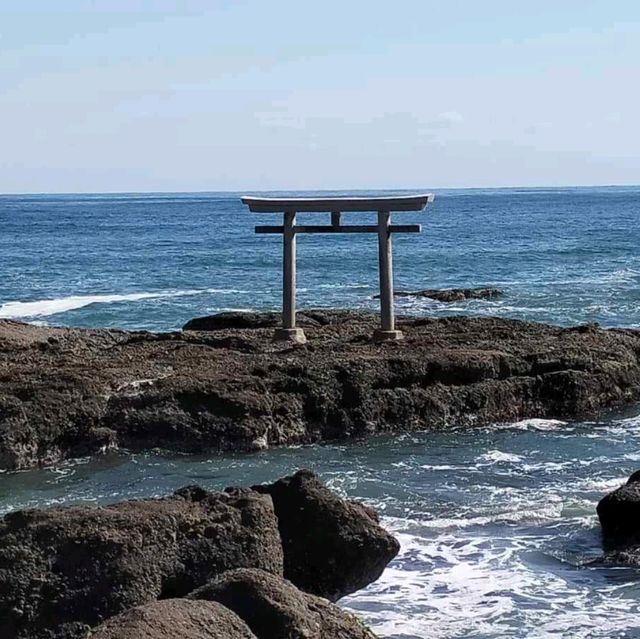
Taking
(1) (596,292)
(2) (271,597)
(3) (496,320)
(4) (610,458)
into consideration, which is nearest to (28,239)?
(1) (596,292)

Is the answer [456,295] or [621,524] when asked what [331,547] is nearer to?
[621,524]

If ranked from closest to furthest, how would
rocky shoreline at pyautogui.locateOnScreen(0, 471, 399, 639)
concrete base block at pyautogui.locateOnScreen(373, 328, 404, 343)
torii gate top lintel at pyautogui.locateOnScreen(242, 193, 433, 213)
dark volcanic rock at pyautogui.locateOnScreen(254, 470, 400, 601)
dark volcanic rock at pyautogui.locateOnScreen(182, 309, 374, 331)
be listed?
rocky shoreline at pyautogui.locateOnScreen(0, 471, 399, 639) → dark volcanic rock at pyautogui.locateOnScreen(254, 470, 400, 601) → concrete base block at pyautogui.locateOnScreen(373, 328, 404, 343) → torii gate top lintel at pyautogui.locateOnScreen(242, 193, 433, 213) → dark volcanic rock at pyautogui.locateOnScreen(182, 309, 374, 331)

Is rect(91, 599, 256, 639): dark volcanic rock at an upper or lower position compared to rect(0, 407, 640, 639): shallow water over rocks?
upper

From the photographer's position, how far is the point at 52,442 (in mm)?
Result: 14570

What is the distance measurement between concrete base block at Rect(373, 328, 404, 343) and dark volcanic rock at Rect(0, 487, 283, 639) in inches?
398

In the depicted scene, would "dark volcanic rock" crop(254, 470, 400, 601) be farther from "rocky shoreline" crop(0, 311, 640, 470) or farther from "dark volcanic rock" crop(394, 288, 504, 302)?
"dark volcanic rock" crop(394, 288, 504, 302)

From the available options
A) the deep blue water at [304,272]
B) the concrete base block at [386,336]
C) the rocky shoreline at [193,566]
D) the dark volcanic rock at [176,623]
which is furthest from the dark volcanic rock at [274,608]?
the deep blue water at [304,272]

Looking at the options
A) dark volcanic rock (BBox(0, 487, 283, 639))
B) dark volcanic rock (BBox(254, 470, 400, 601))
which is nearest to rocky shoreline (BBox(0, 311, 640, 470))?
dark volcanic rock (BBox(254, 470, 400, 601))

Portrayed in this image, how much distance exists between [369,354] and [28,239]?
2224 inches

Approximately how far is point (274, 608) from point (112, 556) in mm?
1307

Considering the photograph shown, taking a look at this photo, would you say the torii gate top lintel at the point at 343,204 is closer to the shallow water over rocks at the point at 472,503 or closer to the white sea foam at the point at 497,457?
the shallow water over rocks at the point at 472,503

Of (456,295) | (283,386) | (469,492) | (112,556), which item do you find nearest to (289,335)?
(283,386)

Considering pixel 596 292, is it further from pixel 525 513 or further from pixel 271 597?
pixel 271 597

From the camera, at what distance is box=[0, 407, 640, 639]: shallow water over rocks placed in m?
9.90
